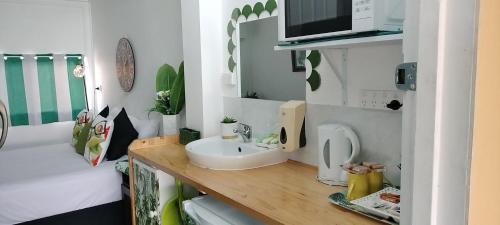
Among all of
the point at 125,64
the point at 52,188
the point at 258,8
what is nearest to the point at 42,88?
the point at 125,64

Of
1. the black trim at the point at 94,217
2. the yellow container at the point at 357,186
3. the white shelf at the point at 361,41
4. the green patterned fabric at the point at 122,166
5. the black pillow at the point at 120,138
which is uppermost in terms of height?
the white shelf at the point at 361,41

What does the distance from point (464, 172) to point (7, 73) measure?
496cm

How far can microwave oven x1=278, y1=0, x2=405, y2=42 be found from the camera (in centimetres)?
116

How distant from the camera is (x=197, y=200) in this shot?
6.07 ft

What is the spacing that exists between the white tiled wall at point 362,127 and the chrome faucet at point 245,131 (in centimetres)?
9

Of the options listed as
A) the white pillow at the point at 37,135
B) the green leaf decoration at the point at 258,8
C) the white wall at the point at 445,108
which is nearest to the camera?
the white wall at the point at 445,108

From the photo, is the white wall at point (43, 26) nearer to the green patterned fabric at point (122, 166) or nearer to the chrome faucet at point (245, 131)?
the green patterned fabric at point (122, 166)

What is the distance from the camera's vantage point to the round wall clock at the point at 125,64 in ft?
12.7

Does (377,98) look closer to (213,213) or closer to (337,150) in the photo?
(337,150)

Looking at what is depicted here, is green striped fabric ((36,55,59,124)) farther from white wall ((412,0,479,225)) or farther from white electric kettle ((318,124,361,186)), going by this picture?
white wall ((412,0,479,225))

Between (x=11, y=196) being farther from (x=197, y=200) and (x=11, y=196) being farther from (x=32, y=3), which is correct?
(x=32, y=3)

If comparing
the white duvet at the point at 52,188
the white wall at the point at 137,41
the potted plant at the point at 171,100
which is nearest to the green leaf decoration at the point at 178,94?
the potted plant at the point at 171,100

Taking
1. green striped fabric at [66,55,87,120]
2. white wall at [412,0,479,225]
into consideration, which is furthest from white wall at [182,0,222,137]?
green striped fabric at [66,55,87,120]

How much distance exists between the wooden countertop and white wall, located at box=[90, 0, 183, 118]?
1.30 metres
